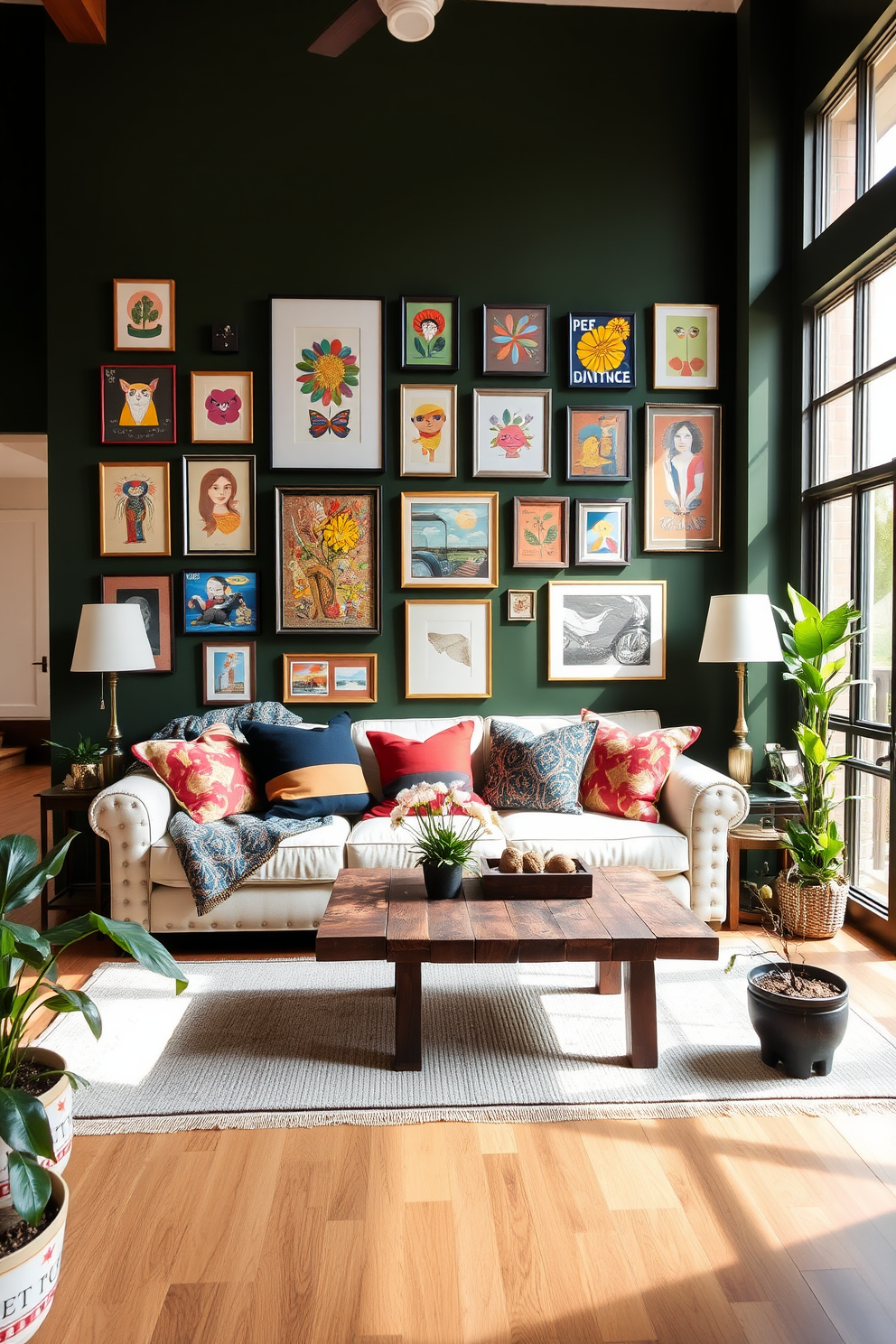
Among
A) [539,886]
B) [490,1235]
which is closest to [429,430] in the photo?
[539,886]

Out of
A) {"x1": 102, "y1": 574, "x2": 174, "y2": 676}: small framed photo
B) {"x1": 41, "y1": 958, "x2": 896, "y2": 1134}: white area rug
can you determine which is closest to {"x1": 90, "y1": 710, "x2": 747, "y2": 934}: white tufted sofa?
{"x1": 41, "y1": 958, "x2": 896, "y2": 1134}: white area rug

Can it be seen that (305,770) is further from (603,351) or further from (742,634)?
(603,351)

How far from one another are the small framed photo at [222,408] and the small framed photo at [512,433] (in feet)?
3.72

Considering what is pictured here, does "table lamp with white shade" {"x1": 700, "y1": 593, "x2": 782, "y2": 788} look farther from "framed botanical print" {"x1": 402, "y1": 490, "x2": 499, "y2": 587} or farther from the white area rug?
the white area rug

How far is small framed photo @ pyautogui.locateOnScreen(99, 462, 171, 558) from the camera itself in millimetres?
4277

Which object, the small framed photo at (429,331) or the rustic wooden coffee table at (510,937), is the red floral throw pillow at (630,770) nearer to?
the rustic wooden coffee table at (510,937)

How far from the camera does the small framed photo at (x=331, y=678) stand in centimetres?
435

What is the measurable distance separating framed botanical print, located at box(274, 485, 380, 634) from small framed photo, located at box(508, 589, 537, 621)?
668mm

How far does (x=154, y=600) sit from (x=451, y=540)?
1508mm

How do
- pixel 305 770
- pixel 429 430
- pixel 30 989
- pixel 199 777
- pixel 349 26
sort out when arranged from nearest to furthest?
1. pixel 30 989
2. pixel 349 26
3. pixel 199 777
4. pixel 305 770
5. pixel 429 430

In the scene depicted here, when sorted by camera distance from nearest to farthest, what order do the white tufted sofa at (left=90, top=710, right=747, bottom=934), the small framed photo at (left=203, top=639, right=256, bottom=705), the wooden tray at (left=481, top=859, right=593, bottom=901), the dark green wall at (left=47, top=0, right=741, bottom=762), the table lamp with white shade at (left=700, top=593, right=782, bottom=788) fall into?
the wooden tray at (left=481, top=859, right=593, bottom=901), the white tufted sofa at (left=90, top=710, right=747, bottom=934), the table lamp with white shade at (left=700, top=593, right=782, bottom=788), the dark green wall at (left=47, top=0, right=741, bottom=762), the small framed photo at (left=203, top=639, right=256, bottom=705)

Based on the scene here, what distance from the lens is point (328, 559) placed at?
434cm

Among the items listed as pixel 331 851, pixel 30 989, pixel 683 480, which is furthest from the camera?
pixel 683 480

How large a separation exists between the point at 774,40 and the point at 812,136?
0.51m
